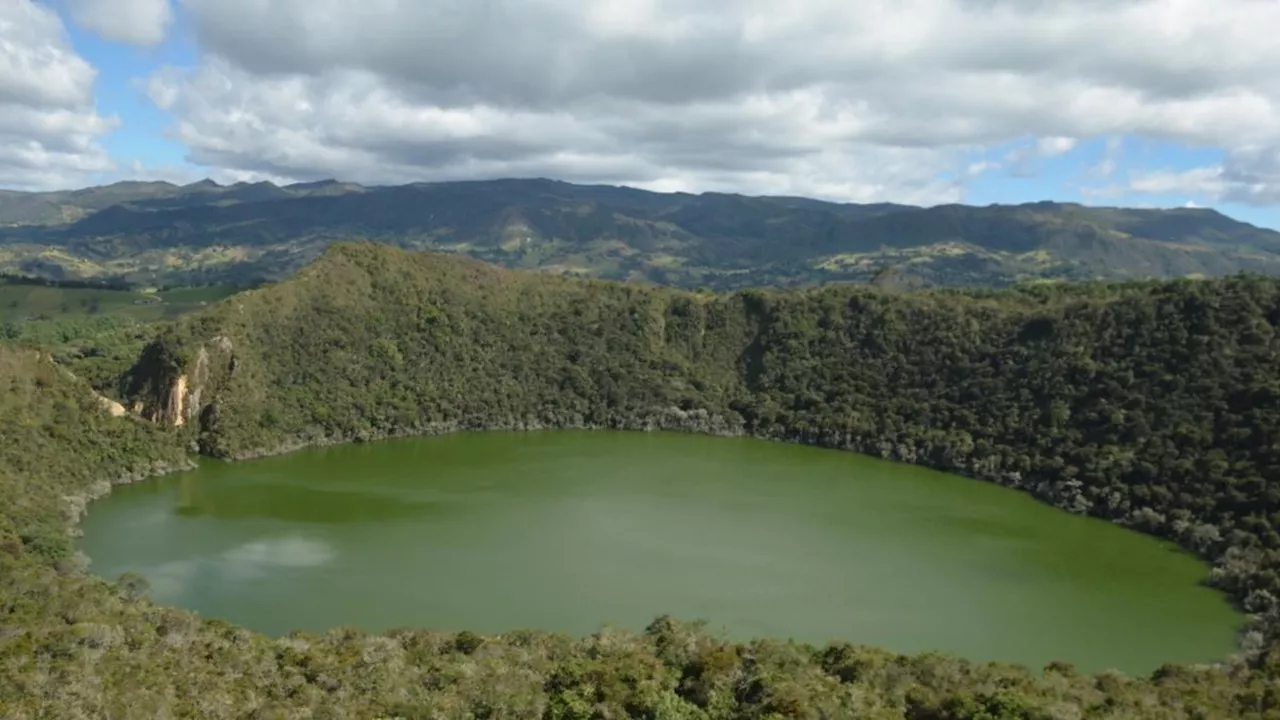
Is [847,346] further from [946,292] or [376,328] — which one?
[376,328]

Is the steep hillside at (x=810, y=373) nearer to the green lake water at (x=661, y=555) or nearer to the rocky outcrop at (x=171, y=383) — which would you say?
the rocky outcrop at (x=171, y=383)

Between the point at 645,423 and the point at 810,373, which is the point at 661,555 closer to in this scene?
A: the point at 645,423

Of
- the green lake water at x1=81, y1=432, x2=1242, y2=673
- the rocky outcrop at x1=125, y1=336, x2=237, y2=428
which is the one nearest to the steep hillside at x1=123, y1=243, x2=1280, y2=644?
the rocky outcrop at x1=125, y1=336, x2=237, y2=428

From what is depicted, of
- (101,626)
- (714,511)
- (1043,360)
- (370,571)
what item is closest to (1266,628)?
(714,511)

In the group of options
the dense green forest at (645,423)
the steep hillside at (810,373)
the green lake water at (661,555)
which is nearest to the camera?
the dense green forest at (645,423)

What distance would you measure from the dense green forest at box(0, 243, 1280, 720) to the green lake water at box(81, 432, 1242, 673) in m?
3.53

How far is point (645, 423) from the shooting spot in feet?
273

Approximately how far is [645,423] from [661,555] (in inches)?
1325

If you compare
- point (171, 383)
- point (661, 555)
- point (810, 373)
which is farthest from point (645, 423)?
point (171, 383)

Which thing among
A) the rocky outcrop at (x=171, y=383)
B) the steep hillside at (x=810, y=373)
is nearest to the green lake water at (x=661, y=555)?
the steep hillside at (x=810, y=373)

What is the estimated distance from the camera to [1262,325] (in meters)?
64.0

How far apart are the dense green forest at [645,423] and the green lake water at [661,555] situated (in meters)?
3.53

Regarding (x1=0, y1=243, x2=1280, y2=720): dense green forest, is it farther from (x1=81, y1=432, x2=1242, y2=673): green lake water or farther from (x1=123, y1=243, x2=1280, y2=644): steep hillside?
(x1=81, y1=432, x2=1242, y2=673): green lake water

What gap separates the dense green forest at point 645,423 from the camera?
86.4 ft
